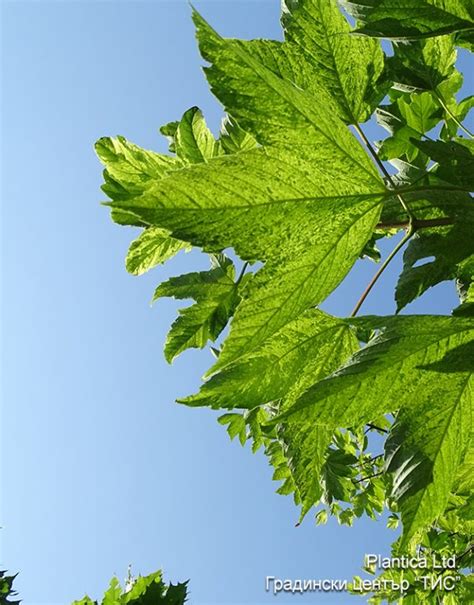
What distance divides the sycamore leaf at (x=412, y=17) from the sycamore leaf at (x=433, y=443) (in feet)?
1.28

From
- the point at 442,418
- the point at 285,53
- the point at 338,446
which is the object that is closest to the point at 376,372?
the point at 442,418

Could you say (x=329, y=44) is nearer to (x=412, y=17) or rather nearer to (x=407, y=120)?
(x=412, y=17)

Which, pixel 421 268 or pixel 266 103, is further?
pixel 421 268

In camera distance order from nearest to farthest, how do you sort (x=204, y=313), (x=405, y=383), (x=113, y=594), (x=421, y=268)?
(x=405, y=383) → (x=421, y=268) → (x=204, y=313) → (x=113, y=594)

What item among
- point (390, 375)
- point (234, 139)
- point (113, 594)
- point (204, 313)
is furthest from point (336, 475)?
point (113, 594)

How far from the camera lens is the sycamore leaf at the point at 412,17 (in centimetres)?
65

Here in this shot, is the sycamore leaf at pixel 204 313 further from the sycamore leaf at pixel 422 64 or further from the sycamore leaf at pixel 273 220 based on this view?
the sycamore leaf at pixel 273 220

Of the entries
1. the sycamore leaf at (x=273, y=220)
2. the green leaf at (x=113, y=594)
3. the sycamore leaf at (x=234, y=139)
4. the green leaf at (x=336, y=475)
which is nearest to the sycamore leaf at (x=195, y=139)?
the sycamore leaf at (x=234, y=139)

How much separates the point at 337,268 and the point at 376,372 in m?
0.13

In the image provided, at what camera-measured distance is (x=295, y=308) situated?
60 centimetres

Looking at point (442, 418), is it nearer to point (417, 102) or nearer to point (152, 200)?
point (152, 200)

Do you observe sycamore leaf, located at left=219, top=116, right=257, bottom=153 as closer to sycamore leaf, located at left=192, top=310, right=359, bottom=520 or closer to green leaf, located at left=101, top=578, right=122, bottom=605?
sycamore leaf, located at left=192, top=310, right=359, bottom=520

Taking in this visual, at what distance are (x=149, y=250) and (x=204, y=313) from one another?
184mm

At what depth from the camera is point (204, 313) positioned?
48.3 inches
